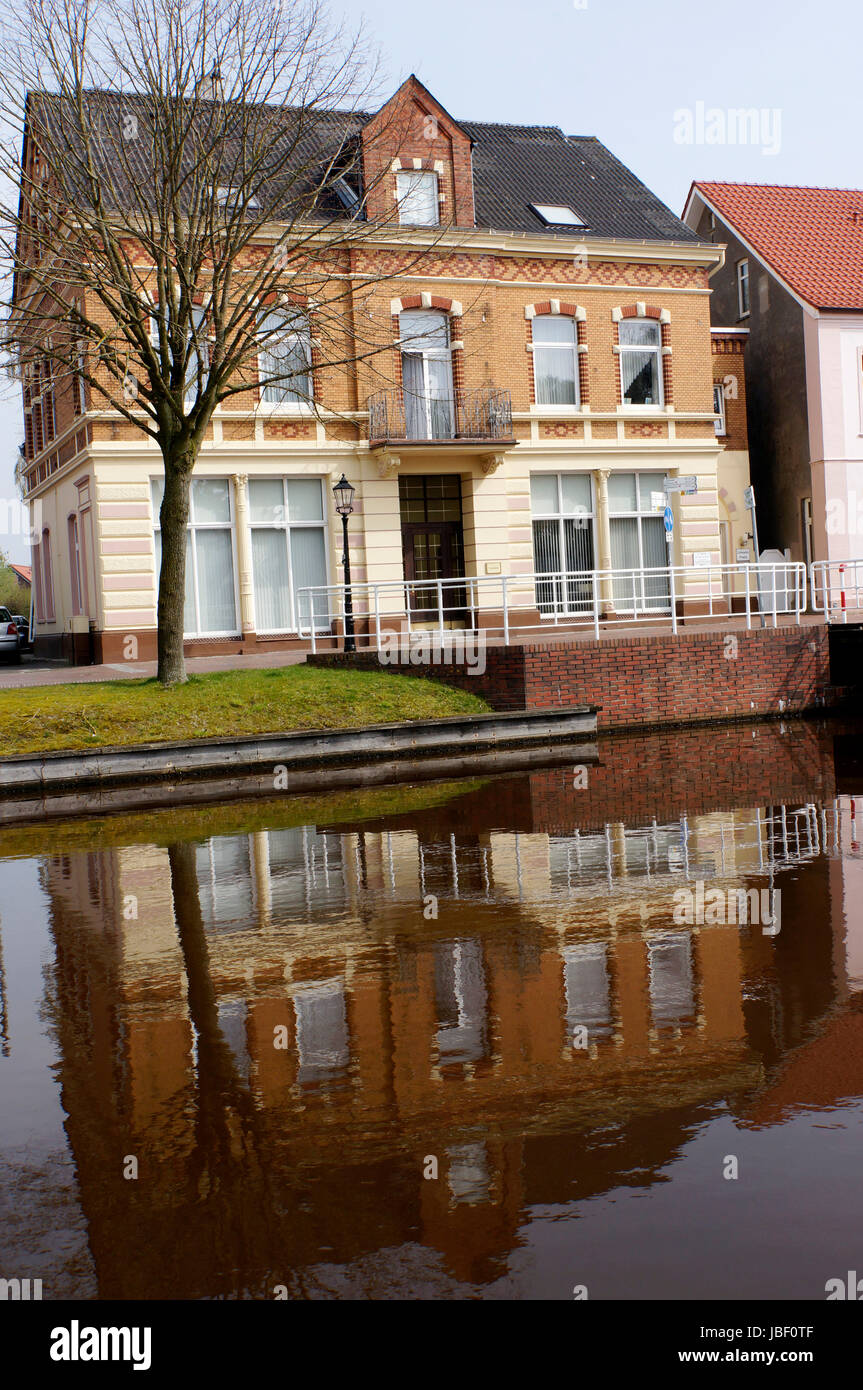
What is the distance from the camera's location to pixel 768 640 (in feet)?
68.7

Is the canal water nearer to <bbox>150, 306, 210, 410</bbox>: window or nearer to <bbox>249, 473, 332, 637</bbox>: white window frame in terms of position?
<bbox>150, 306, 210, 410</bbox>: window

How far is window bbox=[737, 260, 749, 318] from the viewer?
36531 mm

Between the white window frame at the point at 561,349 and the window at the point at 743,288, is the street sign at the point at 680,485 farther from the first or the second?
the window at the point at 743,288

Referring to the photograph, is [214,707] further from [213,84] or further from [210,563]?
[210,563]

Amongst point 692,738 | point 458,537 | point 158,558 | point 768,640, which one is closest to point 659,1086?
point 692,738

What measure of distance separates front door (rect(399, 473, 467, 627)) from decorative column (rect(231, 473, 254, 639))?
373 centimetres

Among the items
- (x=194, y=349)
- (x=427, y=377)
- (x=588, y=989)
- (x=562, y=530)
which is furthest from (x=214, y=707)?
(x=562, y=530)

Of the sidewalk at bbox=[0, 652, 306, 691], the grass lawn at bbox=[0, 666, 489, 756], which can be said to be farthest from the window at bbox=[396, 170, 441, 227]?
the grass lawn at bbox=[0, 666, 489, 756]

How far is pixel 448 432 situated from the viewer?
29.3m

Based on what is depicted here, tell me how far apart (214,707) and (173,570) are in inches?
103

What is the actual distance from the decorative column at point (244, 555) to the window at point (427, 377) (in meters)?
4.10
